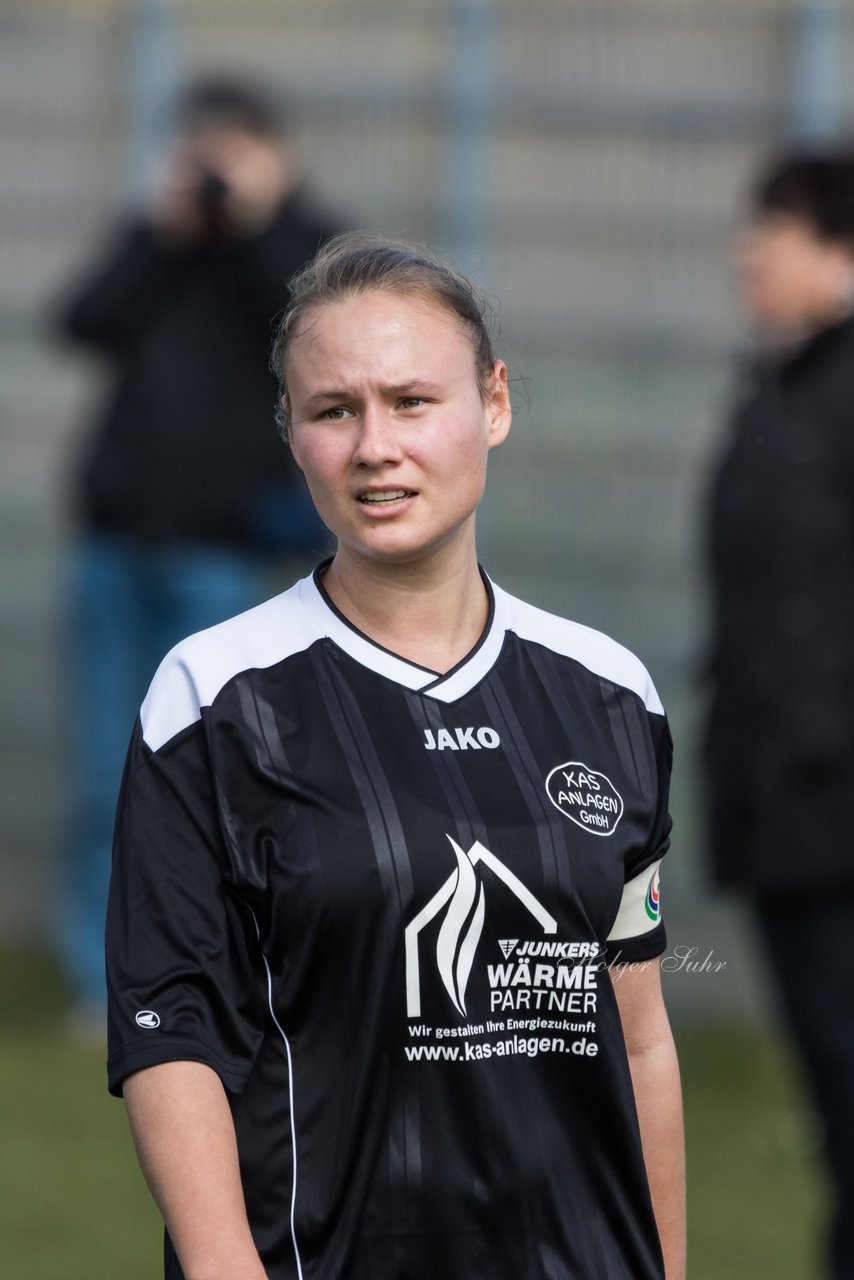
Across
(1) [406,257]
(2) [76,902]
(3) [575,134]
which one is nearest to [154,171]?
(3) [575,134]

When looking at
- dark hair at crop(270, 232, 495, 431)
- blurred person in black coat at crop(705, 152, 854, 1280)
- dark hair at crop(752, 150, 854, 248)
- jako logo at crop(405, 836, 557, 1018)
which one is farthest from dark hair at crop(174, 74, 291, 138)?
jako logo at crop(405, 836, 557, 1018)

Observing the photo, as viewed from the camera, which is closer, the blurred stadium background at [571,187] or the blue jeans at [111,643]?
the blue jeans at [111,643]

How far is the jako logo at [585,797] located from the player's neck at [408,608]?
17 cm

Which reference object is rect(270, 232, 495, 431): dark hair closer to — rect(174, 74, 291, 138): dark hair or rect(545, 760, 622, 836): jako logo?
rect(545, 760, 622, 836): jako logo

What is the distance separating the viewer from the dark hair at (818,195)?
4246 mm

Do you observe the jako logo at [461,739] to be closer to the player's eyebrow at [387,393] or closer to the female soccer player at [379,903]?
the female soccer player at [379,903]

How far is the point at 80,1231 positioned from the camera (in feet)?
16.0

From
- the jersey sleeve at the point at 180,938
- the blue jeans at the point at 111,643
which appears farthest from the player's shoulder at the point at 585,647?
the blue jeans at the point at 111,643

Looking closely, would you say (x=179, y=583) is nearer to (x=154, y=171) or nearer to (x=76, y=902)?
(x=76, y=902)

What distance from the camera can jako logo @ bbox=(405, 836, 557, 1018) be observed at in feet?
6.79

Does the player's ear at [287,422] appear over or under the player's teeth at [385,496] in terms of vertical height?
over

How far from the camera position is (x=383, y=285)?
2.19 meters

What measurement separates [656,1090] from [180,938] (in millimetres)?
569

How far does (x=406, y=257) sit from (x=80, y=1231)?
129 inches
